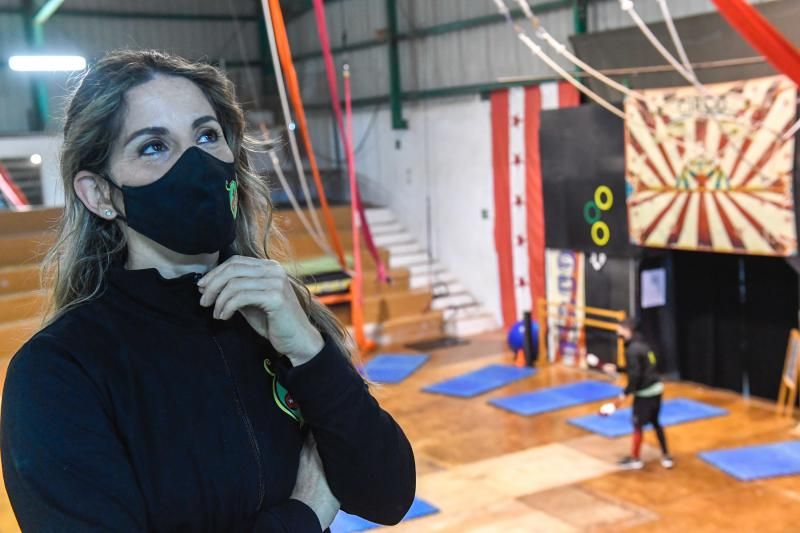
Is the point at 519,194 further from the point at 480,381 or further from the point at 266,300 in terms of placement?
the point at 266,300

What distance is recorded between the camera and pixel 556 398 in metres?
8.67

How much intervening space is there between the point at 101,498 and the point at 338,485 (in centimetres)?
38

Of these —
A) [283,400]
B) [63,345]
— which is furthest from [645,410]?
[63,345]

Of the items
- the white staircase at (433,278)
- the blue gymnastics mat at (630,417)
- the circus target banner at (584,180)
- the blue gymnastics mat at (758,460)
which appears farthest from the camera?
the white staircase at (433,278)

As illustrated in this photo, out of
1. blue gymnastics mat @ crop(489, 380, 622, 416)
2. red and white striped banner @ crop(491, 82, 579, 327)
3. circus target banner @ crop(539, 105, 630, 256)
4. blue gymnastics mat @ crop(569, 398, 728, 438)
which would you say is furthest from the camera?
red and white striped banner @ crop(491, 82, 579, 327)

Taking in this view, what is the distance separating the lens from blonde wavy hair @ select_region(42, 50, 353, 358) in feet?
4.31

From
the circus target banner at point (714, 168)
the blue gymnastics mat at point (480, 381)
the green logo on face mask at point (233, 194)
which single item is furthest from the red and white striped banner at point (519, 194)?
the green logo on face mask at point (233, 194)

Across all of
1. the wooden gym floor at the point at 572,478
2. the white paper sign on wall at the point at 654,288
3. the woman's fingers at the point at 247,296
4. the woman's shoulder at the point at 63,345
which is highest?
the woman's fingers at the point at 247,296

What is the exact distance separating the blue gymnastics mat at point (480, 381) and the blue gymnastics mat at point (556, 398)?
46 cm

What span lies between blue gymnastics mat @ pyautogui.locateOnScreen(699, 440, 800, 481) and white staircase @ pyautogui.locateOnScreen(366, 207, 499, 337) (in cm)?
582

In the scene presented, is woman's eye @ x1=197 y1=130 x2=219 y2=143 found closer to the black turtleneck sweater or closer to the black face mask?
the black face mask

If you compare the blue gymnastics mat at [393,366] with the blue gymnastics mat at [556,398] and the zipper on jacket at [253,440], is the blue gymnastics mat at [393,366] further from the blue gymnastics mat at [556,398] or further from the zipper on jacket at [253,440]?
the zipper on jacket at [253,440]

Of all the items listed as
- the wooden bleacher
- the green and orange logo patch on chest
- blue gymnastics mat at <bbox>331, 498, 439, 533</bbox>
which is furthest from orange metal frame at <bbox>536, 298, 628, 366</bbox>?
the green and orange logo patch on chest

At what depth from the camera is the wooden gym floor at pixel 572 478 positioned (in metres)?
5.70
